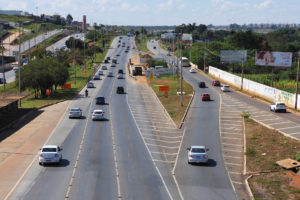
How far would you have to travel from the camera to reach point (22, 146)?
4397 centimetres

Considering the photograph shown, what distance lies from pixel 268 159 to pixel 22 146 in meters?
22.6

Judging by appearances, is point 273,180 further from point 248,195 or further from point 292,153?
point 292,153

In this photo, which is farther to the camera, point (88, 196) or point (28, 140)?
point (28, 140)

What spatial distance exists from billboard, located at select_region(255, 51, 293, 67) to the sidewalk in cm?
6274

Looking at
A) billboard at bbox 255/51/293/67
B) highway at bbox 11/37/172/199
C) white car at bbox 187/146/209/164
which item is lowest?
highway at bbox 11/37/172/199

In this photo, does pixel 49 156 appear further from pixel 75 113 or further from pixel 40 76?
pixel 40 76

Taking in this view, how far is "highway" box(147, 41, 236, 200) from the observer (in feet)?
98.0

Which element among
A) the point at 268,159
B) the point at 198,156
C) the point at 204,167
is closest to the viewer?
the point at 204,167

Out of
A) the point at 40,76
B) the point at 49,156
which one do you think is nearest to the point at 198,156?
the point at 49,156

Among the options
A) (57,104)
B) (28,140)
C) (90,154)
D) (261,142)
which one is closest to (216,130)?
(261,142)

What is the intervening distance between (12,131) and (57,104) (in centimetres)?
2179

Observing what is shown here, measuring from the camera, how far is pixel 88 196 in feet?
91.5

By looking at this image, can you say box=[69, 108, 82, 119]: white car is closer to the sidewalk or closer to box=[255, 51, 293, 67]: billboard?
the sidewalk

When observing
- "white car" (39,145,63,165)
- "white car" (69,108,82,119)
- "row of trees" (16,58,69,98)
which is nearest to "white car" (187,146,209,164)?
"white car" (39,145,63,165)
